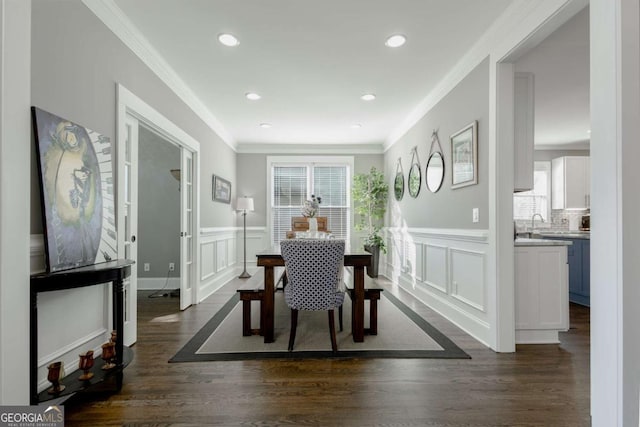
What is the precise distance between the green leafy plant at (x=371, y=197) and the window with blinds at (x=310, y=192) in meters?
0.36

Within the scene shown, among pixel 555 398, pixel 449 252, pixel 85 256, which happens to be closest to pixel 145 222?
pixel 85 256

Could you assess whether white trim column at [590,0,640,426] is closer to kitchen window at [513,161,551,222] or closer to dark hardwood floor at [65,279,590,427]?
dark hardwood floor at [65,279,590,427]

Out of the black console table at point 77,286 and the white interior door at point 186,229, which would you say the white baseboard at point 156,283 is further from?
the black console table at point 77,286

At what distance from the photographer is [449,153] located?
11.4 ft

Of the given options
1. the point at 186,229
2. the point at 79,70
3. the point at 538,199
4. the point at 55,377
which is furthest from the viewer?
the point at 538,199

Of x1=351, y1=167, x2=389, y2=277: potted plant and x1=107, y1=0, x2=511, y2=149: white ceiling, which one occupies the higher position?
x1=107, y1=0, x2=511, y2=149: white ceiling

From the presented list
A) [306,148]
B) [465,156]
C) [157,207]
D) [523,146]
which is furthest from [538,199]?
[157,207]

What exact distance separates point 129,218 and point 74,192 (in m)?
0.96

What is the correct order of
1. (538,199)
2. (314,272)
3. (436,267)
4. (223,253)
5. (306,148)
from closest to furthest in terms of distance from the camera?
(314,272)
(436,267)
(223,253)
(538,199)
(306,148)

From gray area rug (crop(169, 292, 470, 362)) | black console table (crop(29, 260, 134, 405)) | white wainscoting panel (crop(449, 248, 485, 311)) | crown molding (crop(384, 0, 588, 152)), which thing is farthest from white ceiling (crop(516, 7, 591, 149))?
black console table (crop(29, 260, 134, 405))

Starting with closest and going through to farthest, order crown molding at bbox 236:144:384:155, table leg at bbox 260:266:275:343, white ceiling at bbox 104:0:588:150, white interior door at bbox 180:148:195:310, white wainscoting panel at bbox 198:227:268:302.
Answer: white ceiling at bbox 104:0:588:150 < table leg at bbox 260:266:275:343 < white interior door at bbox 180:148:195:310 < white wainscoting panel at bbox 198:227:268:302 < crown molding at bbox 236:144:384:155

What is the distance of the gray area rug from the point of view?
2480mm

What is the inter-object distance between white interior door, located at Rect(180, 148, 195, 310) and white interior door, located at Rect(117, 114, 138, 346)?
100 centimetres

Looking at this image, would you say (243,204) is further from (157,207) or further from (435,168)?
(435,168)
